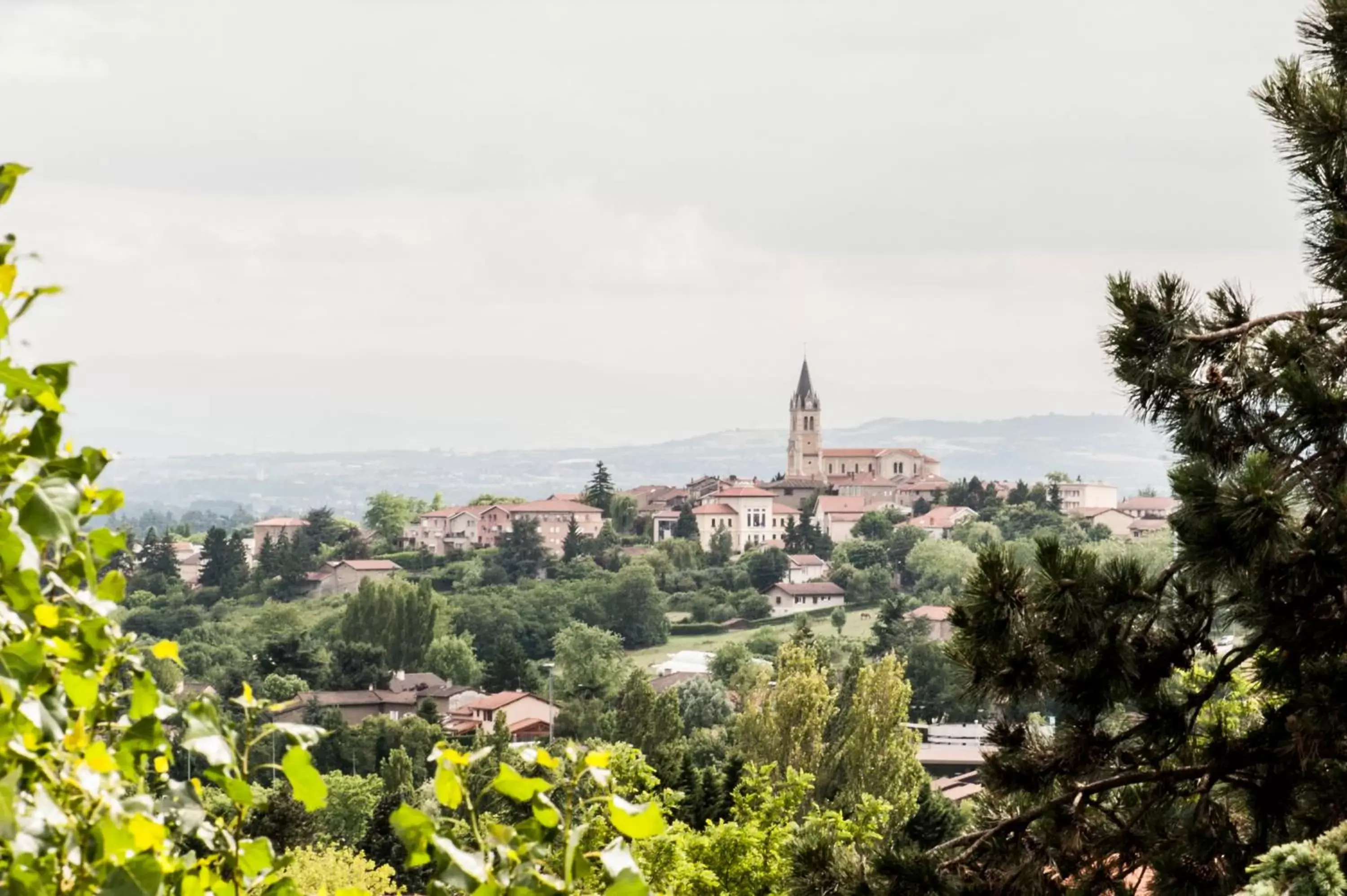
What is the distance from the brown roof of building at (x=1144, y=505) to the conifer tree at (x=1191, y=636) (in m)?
90.1

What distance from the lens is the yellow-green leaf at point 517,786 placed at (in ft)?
5.24

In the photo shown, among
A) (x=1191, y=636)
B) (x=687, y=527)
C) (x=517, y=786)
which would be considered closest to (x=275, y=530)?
(x=687, y=527)

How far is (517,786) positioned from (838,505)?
88.7m

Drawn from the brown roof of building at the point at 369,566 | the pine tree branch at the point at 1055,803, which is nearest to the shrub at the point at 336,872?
the pine tree branch at the point at 1055,803

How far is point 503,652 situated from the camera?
52.5 m

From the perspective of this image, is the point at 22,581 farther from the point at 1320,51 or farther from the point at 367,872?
the point at 367,872

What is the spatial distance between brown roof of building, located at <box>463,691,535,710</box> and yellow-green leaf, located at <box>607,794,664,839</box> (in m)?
42.2

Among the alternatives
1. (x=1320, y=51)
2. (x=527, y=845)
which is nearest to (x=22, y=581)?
(x=527, y=845)

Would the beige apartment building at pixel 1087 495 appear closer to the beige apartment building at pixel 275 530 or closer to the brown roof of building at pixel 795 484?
the brown roof of building at pixel 795 484

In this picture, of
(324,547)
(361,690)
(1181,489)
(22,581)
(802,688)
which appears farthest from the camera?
(324,547)

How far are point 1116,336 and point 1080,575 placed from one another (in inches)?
33.0

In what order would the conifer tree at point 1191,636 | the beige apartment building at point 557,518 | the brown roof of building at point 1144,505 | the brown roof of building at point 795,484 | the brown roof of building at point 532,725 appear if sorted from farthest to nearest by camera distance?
the brown roof of building at point 795,484, the brown roof of building at point 1144,505, the beige apartment building at point 557,518, the brown roof of building at point 532,725, the conifer tree at point 1191,636

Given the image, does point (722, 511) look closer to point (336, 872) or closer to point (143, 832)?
point (336, 872)

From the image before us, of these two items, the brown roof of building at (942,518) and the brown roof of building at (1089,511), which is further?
the brown roof of building at (1089,511)
